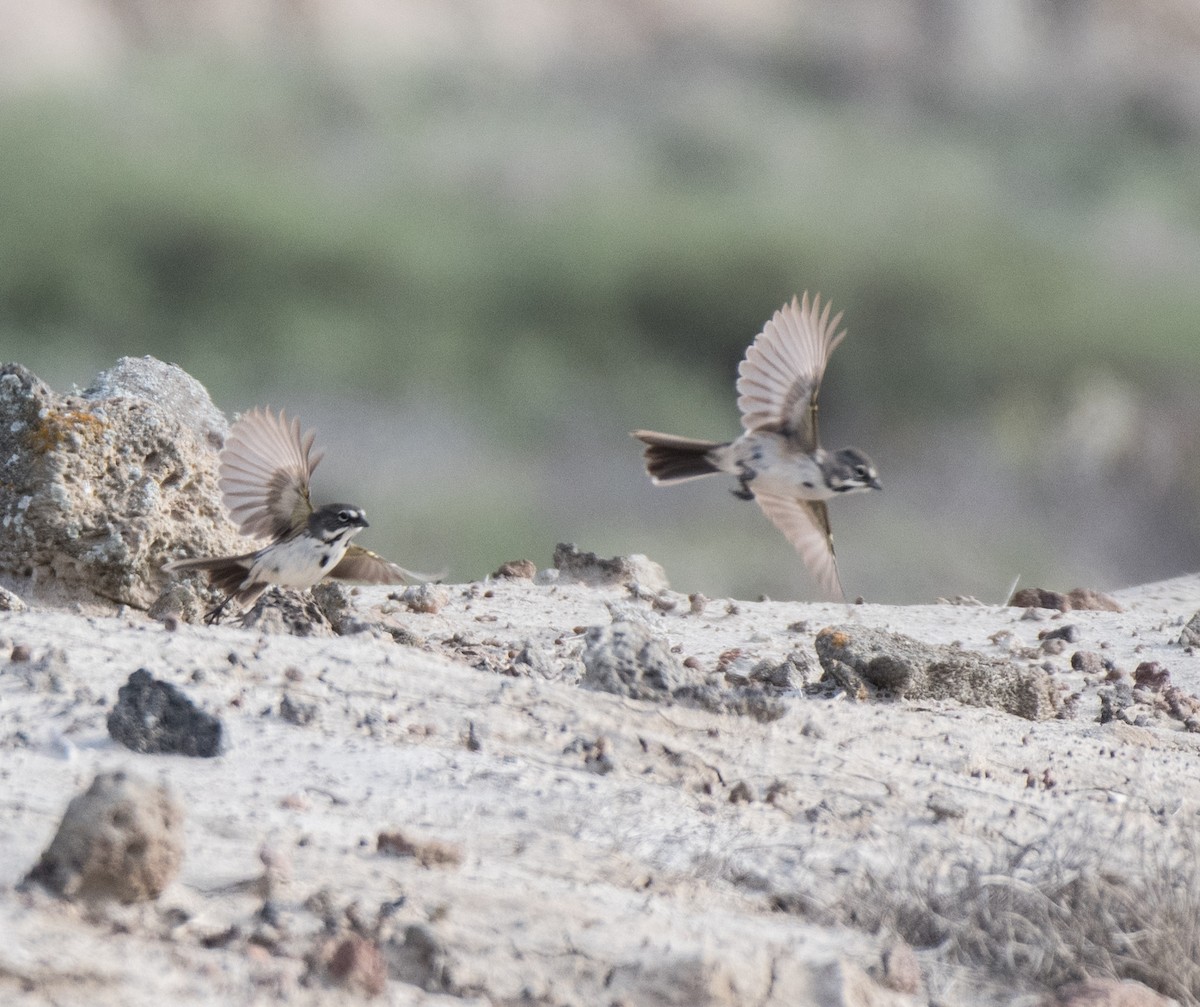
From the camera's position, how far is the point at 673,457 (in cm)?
655

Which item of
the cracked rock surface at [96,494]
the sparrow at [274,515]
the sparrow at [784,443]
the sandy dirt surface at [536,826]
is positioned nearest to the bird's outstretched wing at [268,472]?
the sparrow at [274,515]

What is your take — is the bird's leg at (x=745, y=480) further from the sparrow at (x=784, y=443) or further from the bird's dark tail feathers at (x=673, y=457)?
the bird's dark tail feathers at (x=673, y=457)

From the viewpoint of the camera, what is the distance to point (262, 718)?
390 centimetres

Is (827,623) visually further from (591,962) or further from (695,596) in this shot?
(591,962)

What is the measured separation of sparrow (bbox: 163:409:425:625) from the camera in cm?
543

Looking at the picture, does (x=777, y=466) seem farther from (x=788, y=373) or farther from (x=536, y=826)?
(x=536, y=826)

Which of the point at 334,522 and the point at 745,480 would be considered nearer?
the point at 334,522

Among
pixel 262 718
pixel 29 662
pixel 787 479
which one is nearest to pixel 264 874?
pixel 262 718

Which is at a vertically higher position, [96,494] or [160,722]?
[96,494]

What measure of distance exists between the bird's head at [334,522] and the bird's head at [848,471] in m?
1.77

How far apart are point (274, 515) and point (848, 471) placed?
208cm

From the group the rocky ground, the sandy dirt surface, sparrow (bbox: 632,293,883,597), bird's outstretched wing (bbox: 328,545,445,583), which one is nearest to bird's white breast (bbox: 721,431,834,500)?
sparrow (bbox: 632,293,883,597)

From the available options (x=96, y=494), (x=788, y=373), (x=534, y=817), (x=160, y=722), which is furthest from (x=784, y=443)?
(x=160, y=722)

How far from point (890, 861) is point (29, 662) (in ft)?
6.92
